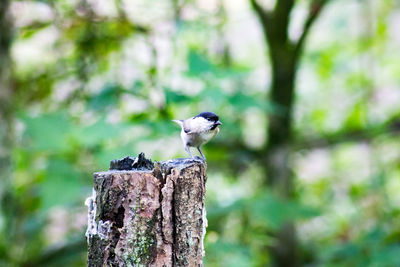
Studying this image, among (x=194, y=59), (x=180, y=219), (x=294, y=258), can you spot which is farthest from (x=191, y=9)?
(x=180, y=219)

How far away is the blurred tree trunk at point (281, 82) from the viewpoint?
12.7 ft

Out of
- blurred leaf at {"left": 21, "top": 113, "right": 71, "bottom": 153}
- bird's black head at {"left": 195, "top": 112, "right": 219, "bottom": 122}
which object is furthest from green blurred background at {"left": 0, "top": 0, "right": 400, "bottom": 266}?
bird's black head at {"left": 195, "top": 112, "right": 219, "bottom": 122}

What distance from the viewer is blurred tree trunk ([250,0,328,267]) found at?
153 inches

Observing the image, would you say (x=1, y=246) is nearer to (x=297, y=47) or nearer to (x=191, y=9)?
(x=191, y=9)

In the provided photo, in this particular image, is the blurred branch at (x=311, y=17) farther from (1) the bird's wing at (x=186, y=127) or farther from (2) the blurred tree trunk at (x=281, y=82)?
(1) the bird's wing at (x=186, y=127)

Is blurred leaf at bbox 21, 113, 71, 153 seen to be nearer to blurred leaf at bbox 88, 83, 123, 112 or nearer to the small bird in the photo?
blurred leaf at bbox 88, 83, 123, 112

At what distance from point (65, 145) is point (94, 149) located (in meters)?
0.37

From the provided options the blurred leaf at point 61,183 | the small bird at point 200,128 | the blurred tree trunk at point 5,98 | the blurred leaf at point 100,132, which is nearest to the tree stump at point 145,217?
the small bird at point 200,128

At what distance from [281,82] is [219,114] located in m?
0.73

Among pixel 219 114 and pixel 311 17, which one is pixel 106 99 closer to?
pixel 219 114

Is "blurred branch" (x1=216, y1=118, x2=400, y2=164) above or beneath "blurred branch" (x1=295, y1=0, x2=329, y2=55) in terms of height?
beneath

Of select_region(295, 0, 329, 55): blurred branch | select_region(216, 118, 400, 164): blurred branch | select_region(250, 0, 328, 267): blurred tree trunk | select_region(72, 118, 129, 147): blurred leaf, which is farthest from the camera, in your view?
select_region(216, 118, 400, 164): blurred branch

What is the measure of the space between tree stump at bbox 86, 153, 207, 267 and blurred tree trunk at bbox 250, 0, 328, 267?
272cm

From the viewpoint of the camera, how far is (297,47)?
3943 millimetres
